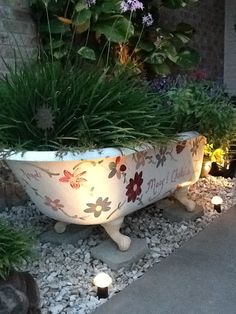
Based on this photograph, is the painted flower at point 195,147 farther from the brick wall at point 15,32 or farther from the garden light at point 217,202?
the brick wall at point 15,32

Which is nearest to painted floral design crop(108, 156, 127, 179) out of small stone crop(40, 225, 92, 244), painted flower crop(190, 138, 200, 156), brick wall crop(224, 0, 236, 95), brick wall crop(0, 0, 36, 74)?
small stone crop(40, 225, 92, 244)

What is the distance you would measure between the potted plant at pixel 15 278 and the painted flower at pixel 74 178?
0.30m

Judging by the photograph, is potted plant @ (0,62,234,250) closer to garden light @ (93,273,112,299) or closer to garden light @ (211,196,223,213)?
garden light @ (93,273,112,299)

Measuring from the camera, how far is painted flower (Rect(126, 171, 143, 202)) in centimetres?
194

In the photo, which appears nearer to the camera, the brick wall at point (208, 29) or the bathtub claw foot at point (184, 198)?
the bathtub claw foot at point (184, 198)

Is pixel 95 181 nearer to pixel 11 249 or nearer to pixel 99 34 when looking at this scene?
pixel 11 249

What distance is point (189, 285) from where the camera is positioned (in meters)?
1.82

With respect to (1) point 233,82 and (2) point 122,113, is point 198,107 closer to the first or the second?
(2) point 122,113

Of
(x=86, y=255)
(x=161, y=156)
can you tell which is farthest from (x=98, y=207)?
(x=161, y=156)

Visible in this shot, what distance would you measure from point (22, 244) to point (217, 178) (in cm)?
223

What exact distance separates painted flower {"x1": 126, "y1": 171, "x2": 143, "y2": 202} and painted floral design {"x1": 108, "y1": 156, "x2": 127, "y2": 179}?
0.09m

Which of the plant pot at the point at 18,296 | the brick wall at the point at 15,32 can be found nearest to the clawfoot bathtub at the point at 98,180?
the plant pot at the point at 18,296

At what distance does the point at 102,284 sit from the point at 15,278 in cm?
39

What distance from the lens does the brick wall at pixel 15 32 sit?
2.75 meters
